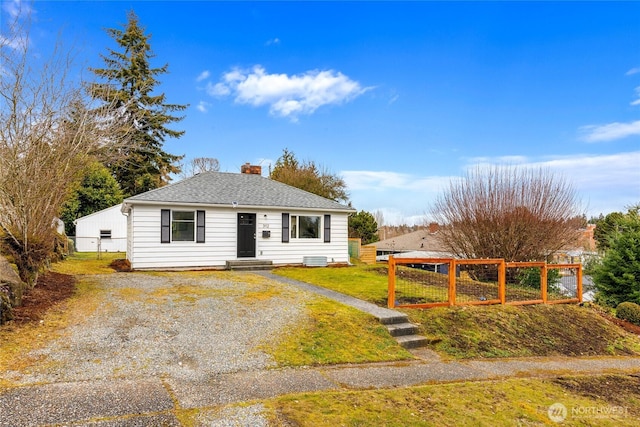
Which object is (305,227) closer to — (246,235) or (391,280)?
(246,235)

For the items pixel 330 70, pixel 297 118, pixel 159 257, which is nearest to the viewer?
pixel 159 257

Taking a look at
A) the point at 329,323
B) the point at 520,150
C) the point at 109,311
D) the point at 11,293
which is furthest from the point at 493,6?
the point at 11,293

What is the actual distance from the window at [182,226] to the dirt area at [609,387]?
40.4ft

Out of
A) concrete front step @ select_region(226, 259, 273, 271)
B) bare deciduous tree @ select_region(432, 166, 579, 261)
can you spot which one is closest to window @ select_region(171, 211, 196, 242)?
concrete front step @ select_region(226, 259, 273, 271)

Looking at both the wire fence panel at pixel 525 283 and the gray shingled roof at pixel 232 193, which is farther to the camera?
the gray shingled roof at pixel 232 193

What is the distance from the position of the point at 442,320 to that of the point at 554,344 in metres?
2.38

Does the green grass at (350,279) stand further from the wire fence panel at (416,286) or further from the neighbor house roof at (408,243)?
the neighbor house roof at (408,243)

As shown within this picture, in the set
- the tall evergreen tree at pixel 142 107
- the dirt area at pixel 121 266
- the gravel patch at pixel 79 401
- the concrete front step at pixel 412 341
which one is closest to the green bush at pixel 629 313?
the concrete front step at pixel 412 341

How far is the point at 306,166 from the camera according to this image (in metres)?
32.0

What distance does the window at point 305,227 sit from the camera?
1603cm

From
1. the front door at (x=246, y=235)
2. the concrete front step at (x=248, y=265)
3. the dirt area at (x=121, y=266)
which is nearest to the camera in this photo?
the dirt area at (x=121, y=266)

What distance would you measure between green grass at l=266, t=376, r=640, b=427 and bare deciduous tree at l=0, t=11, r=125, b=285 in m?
6.55

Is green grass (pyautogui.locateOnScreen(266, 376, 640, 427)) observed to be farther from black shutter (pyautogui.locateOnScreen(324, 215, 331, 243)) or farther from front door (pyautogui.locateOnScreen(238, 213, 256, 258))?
black shutter (pyautogui.locateOnScreen(324, 215, 331, 243))

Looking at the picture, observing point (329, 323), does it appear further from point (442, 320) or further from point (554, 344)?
point (554, 344)
